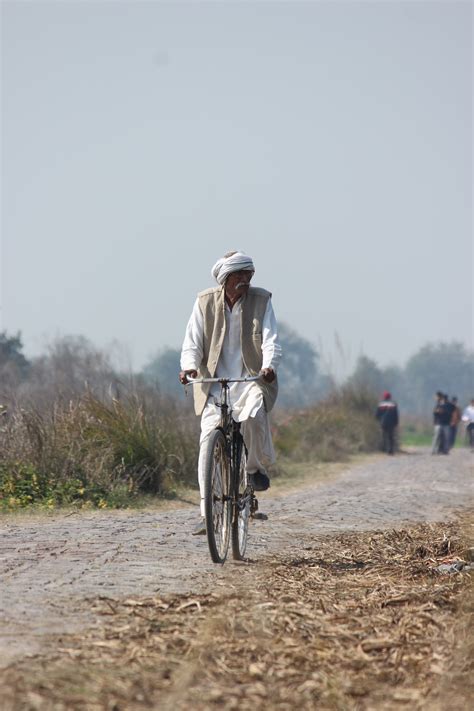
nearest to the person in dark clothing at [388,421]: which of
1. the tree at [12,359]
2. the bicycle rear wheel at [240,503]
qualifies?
the tree at [12,359]

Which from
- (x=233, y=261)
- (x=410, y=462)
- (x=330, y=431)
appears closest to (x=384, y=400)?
(x=330, y=431)

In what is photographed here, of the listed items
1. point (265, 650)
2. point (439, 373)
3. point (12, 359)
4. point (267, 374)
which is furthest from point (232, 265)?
point (439, 373)

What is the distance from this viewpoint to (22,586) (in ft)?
22.1

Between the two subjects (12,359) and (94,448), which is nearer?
(94,448)

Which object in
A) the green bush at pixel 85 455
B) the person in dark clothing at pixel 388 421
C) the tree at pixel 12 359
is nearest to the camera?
the green bush at pixel 85 455

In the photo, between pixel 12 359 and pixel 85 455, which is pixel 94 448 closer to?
pixel 85 455

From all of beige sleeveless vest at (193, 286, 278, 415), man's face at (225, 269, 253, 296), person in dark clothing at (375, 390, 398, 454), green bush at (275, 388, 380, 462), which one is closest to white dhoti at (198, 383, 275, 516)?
beige sleeveless vest at (193, 286, 278, 415)

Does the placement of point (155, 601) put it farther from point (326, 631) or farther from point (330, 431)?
point (330, 431)

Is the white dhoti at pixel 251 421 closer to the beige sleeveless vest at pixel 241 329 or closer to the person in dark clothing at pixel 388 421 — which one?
the beige sleeveless vest at pixel 241 329

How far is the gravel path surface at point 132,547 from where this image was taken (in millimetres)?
5988

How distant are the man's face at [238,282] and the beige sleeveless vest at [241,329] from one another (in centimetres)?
5

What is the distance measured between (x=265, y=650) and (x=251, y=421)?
10.00 ft

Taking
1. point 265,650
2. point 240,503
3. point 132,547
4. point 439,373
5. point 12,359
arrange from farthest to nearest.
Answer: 1. point 439,373
2. point 12,359
3. point 132,547
4. point 240,503
5. point 265,650

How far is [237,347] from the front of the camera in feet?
27.5
